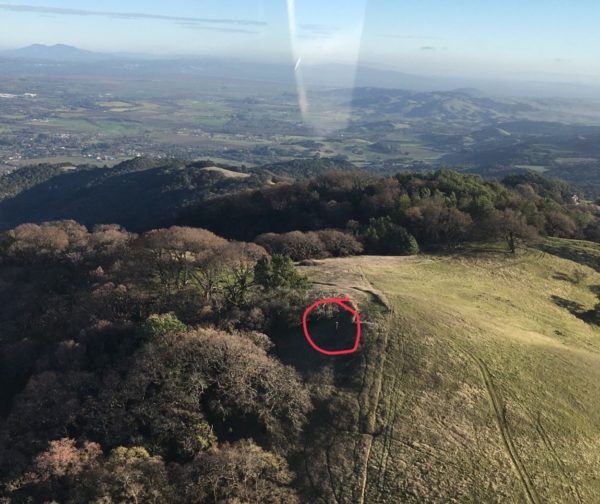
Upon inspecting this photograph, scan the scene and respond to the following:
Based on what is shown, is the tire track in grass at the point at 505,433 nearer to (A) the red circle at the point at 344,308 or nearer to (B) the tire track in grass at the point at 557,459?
(B) the tire track in grass at the point at 557,459

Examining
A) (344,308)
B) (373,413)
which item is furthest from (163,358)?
(344,308)

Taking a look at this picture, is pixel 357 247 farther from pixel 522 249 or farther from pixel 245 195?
pixel 245 195

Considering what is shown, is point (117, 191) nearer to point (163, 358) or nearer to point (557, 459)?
point (163, 358)

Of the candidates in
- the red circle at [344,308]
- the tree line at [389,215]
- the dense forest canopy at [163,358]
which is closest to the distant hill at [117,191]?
the tree line at [389,215]

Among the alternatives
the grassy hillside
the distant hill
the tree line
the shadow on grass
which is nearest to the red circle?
the grassy hillside

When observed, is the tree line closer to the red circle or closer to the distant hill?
the red circle
